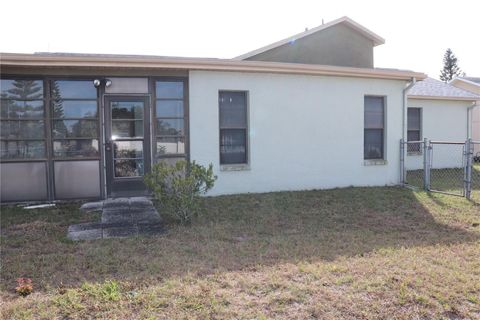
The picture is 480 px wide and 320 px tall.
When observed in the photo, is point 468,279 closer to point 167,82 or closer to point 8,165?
point 167,82

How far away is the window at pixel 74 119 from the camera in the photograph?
7582mm

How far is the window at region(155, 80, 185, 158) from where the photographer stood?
7949 millimetres

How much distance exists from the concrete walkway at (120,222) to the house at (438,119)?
9.61m

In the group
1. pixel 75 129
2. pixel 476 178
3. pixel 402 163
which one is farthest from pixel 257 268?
pixel 476 178

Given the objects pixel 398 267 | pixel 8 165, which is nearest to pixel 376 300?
pixel 398 267

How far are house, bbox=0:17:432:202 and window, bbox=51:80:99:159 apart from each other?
0.06ft

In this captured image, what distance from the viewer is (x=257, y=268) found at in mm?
3975

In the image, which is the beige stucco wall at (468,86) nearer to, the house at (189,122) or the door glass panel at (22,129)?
the house at (189,122)

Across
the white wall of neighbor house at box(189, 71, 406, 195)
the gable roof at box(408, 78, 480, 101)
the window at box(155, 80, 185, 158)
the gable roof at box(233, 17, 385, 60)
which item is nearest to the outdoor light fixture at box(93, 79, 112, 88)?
the window at box(155, 80, 185, 158)

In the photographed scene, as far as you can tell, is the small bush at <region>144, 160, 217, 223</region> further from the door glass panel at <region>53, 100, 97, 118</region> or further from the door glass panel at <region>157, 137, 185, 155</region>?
the door glass panel at <region>53, 100, 97, 118</region>

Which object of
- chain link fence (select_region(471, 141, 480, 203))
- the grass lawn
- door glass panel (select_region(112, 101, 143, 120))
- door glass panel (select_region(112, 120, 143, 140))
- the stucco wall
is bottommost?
the grass lawn

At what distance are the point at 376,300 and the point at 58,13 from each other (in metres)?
8.59

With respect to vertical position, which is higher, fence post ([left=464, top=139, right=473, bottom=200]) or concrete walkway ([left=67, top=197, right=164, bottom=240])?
fence post ([left=464, top=139, right=473, bottom=200])

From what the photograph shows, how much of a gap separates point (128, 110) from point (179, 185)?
2.91m
